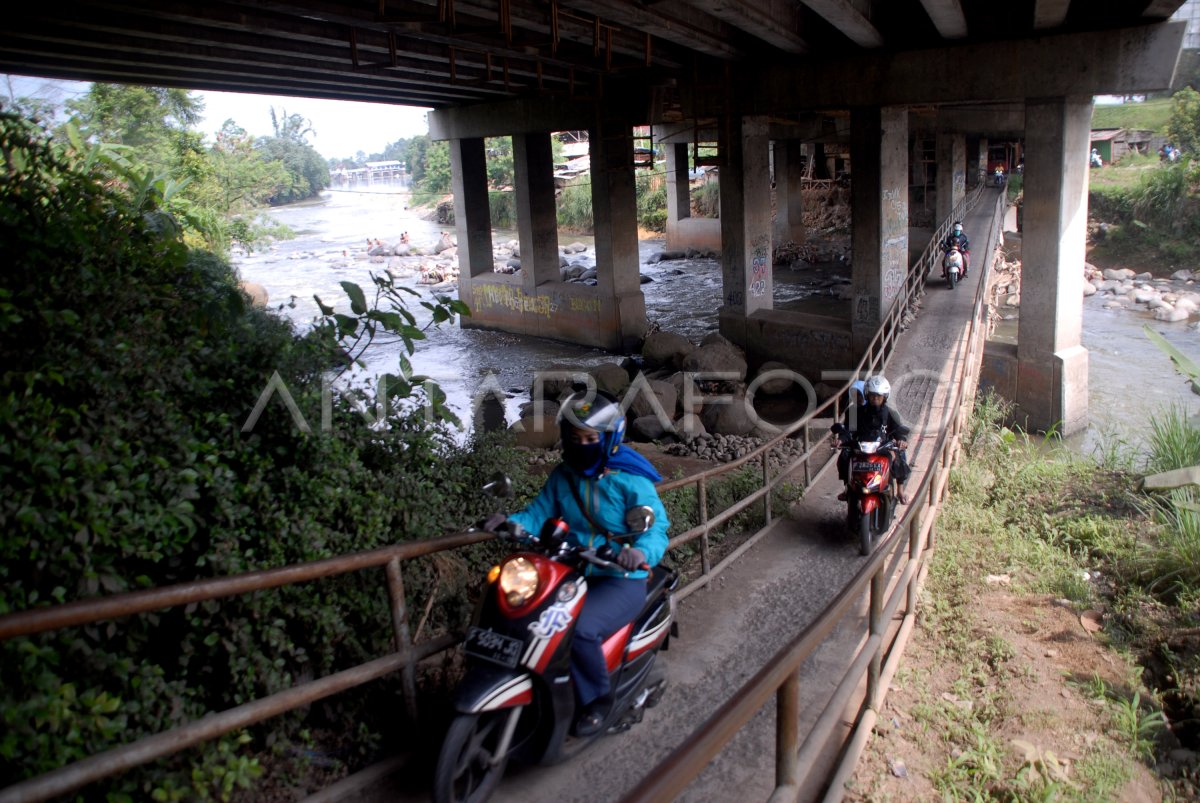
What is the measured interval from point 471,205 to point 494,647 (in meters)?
25.3

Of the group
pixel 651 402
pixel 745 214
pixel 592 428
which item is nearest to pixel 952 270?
pixel 745 214

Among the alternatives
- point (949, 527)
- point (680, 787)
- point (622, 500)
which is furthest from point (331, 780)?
point (949, 527)

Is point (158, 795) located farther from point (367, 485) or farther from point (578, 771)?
point (367, 485)

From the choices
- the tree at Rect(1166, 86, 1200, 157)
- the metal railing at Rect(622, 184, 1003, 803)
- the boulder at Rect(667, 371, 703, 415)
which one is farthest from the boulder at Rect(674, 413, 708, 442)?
the tree at Rect(1166, 86, 1200, 157)

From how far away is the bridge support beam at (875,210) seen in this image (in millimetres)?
17531

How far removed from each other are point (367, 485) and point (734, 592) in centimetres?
283

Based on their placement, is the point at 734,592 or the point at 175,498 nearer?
the point at 175,498

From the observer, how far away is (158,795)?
312 cm

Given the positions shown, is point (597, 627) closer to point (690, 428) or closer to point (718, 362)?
point (690, 428)

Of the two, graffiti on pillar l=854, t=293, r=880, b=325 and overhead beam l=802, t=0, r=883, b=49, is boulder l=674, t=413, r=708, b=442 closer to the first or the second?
graffiti on pillar l=854, t=293, r=880, b=325

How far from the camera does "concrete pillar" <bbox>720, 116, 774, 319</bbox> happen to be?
19.4 meters

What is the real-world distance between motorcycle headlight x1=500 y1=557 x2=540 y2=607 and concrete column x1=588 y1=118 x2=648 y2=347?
1982 centimetres

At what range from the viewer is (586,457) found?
3.91 m

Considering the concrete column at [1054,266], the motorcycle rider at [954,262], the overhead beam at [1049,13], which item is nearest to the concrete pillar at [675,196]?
the motorcycle rider at [954,262]
